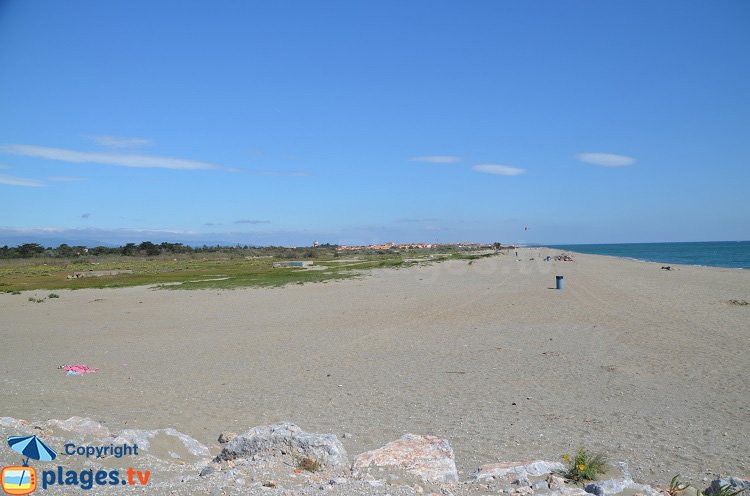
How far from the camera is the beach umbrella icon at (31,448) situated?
399cm

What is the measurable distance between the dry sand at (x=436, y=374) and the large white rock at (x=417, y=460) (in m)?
0.76

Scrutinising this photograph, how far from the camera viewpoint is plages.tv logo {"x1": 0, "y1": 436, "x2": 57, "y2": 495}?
348 centimetres

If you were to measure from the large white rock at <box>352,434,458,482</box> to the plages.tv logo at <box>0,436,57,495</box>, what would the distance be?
7.55 feet

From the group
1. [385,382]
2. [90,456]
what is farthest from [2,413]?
[385,382]

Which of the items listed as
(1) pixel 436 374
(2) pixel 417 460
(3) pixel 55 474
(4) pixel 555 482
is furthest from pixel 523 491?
(1) pixel 436 374

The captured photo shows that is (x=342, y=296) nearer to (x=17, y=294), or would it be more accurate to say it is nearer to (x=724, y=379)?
(x=724, y=379)

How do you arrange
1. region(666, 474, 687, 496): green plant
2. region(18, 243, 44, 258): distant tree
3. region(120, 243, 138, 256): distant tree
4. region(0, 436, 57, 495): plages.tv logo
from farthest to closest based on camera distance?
1. region(120, 243, 138, 256): distant tree
2. region(18, 243, 44, 258): distant tree
3. region(666, 474, 687, 496): green plant
4. region(0, 436, 57, 495): plages.tv logo

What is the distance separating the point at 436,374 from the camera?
8992 millimetres

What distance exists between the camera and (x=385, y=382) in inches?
336

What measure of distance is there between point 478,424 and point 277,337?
7.85 metres

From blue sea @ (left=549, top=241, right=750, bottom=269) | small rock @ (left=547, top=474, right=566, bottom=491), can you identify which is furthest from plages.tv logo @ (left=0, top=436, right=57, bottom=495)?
blue sea @ (left=549, top=241, right=750, bottom=269)

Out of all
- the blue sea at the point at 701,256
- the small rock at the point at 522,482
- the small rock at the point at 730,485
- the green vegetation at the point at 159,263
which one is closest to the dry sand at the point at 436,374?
the small rock at the point at 730,485

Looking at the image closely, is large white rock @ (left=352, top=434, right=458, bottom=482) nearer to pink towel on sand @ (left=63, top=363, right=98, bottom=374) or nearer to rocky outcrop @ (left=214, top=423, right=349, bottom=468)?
rocky outcrop @ (left=214, top=423, right=349, bottom=468)

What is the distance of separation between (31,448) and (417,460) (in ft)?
10.1
